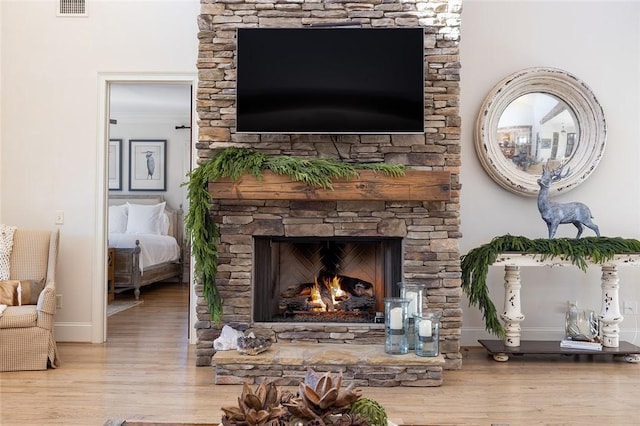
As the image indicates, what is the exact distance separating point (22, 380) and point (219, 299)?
1.28 metres

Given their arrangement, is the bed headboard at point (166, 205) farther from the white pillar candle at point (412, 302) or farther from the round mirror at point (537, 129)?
the white pillar candle at point (412, 302)

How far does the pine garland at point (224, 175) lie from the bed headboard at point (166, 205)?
5053 millimetres

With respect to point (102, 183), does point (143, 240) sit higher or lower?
lower

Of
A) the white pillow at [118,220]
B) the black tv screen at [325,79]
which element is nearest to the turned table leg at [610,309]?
the black tv screen at [325,79]

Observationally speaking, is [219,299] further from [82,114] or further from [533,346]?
[533,346]

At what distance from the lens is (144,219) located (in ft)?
26.8

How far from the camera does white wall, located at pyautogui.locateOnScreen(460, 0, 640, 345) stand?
4445mm

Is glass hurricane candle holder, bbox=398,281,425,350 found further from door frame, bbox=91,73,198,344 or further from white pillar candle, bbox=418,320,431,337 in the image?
door frame, bbox=91,73,198,344

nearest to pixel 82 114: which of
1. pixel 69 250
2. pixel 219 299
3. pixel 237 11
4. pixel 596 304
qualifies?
pixel 69 250

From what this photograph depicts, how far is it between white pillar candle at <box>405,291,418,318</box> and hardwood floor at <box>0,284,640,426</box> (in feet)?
1.56

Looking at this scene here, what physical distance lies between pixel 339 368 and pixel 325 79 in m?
1.85

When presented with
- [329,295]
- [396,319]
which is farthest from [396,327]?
[329,295]

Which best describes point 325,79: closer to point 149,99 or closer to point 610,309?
point 610,309

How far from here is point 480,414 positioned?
2920 millimetres
